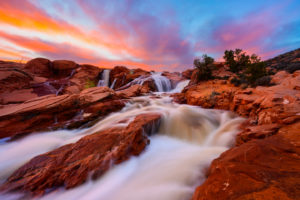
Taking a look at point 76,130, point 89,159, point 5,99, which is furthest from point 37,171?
point 5,99

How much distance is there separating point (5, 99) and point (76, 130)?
6937mm

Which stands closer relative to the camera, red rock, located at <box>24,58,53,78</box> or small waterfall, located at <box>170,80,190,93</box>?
small waterfall, located at <box>170,80,190,93</box>

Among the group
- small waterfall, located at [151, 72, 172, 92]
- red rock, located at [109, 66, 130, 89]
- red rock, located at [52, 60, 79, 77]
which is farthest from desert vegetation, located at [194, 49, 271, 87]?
red rock, located at [52, 60, 79, 77]

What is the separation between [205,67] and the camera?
37.5 feet

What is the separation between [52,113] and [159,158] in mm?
6046

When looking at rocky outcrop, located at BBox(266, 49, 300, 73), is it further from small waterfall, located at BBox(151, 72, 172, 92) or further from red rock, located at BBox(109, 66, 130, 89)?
red rock, located at BBox(109, 66, 130, 89)

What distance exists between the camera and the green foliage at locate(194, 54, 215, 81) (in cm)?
1129

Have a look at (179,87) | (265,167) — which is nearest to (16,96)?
(265,167)

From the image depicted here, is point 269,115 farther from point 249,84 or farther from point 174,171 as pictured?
point 249,84

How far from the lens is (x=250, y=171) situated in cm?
151

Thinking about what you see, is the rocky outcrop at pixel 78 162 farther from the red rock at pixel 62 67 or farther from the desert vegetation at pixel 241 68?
the red rock at pixel 62 67

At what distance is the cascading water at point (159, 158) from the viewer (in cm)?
238

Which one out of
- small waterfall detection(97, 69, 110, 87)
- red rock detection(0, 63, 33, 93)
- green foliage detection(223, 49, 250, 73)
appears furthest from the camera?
small waterfall detection(97, 69, 110, 87)

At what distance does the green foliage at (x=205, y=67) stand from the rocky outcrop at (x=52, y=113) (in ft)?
32.2
